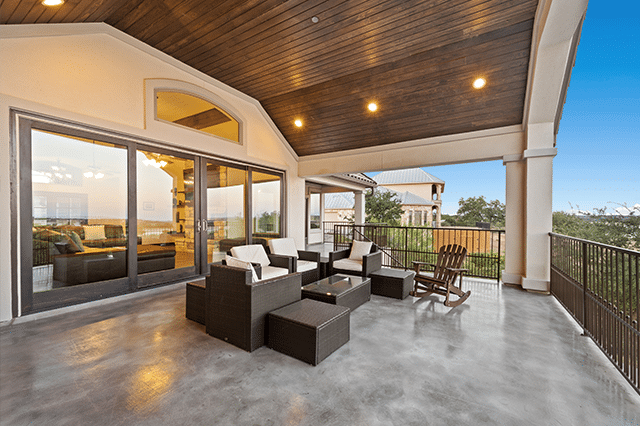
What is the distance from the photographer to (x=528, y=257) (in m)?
4.72

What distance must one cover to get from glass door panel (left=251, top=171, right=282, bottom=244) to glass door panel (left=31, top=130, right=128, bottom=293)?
2.80 metres

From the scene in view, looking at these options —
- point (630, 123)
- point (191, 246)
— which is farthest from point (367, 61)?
point (630, 123)

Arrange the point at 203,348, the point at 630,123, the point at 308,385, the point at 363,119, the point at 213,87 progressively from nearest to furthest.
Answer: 1. the point at 308,385
2. the point at 203,348
3. the point at 213,87
4. the point at 363,119
5. the point at 630,123

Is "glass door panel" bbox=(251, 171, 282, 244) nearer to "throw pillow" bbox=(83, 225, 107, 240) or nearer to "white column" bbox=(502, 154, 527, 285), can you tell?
"throw pillow" bbox=(83, 225, 107, 240)

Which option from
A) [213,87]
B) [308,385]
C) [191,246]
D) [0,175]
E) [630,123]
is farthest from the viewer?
[630,123]

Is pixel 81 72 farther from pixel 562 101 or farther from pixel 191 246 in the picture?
pixel 562 101

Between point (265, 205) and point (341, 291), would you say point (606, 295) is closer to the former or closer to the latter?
point (341, 291)

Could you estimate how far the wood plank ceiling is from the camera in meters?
3.51

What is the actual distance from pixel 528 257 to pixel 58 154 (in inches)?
292

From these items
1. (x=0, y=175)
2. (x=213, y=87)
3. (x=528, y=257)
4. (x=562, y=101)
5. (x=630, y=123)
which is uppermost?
(x=630, y=123)

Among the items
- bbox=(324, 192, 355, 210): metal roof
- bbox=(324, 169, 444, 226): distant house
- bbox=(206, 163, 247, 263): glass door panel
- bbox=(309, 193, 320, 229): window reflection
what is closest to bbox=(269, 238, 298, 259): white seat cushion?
bbox=(206, 163, 247, 263): glass door panel

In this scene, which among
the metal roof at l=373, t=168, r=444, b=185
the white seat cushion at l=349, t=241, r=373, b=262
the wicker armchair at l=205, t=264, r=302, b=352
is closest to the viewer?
the wicker armchair at l=205, t=264, r=302, b=352

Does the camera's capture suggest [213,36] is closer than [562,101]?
Yes

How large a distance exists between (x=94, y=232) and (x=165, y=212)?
1.08 meters
